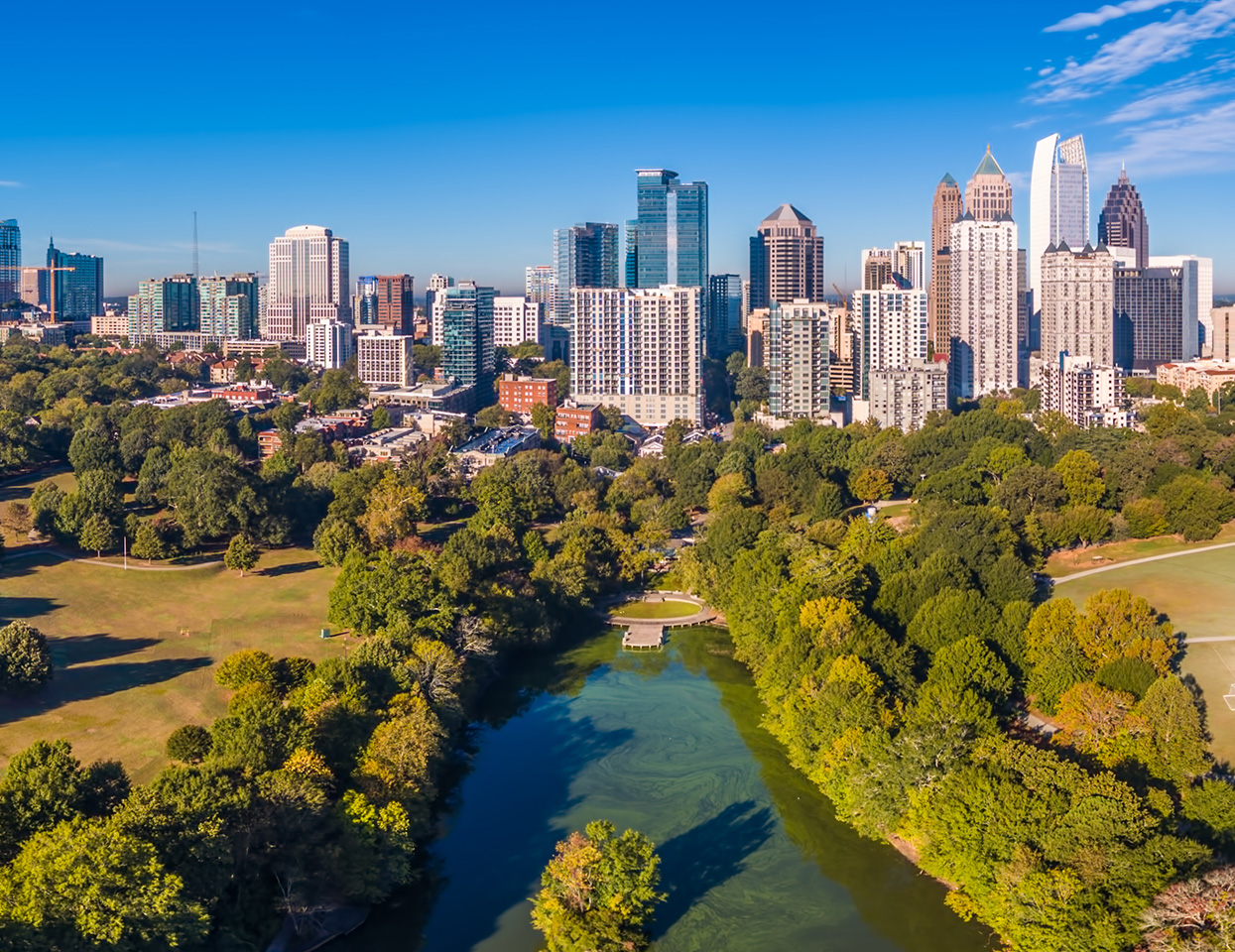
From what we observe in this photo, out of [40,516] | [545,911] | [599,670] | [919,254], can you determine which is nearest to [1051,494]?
[599,670]

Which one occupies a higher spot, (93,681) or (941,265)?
(941,265)

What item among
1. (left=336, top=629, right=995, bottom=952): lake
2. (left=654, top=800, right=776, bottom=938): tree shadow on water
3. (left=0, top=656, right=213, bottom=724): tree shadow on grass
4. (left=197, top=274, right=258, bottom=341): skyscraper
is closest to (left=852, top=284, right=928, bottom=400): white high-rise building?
(left=336, top=629, right=995, bottom=952): lake

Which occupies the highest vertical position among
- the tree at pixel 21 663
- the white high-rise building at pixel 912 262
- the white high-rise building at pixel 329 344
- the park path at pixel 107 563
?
the white high-rise building at pixel 912 262

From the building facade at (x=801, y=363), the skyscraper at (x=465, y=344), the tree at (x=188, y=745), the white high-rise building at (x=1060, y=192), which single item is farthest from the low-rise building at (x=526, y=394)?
the white high-rise building at (x=1060, y=192)

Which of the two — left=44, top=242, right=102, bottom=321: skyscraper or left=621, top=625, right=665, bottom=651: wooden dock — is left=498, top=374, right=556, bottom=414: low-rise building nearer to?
left=621, top=625, right=665, bottom=651: wooden dock

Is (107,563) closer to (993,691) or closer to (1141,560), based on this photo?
(993,691)

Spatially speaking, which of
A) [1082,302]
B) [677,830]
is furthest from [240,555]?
[1082,302]

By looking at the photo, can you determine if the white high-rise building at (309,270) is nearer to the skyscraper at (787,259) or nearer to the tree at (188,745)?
the skyscraper at (787,259)
